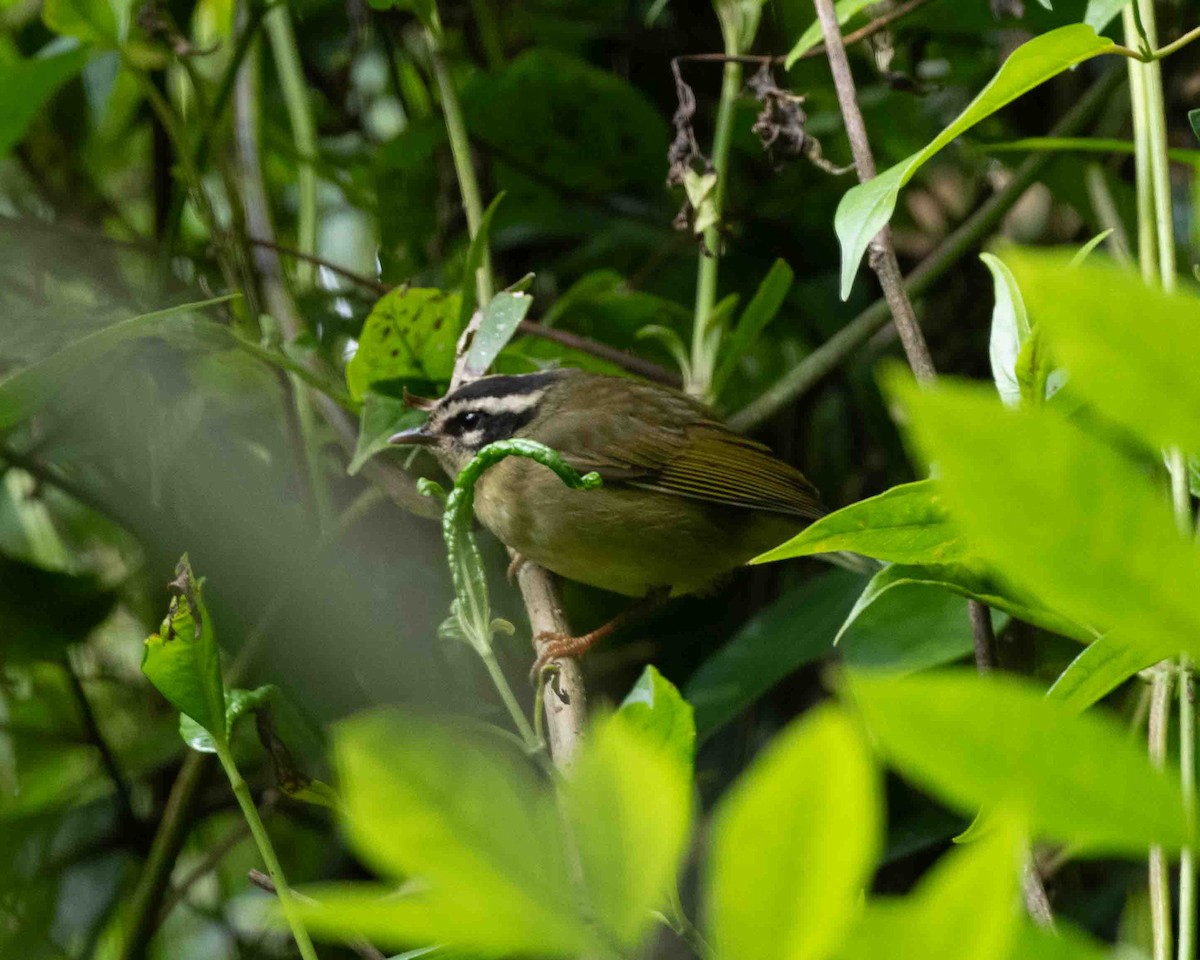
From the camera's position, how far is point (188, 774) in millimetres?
2785

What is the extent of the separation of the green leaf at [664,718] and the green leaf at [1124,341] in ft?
2.20

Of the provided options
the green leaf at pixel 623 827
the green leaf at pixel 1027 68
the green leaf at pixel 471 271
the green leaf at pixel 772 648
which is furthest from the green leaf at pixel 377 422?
the green leaf at pixel 623 827

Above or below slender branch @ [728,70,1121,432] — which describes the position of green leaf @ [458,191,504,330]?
above

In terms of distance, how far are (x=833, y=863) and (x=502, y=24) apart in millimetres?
3506

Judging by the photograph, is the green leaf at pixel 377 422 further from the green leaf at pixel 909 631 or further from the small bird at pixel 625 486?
the green leaf at pixel 909 631

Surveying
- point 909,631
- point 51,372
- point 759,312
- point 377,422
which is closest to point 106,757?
point 377,422

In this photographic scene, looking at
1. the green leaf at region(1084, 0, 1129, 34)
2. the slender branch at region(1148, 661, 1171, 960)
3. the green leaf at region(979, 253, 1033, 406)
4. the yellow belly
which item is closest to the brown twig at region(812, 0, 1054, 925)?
the green leaf at region(979, 253, 1033, 406)

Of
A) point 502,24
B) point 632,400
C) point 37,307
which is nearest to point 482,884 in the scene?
point 632,400

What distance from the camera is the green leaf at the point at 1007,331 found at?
1425 millimetres

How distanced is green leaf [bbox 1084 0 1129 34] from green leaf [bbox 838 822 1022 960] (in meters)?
1.67

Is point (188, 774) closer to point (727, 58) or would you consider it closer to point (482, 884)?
point (727, 58)

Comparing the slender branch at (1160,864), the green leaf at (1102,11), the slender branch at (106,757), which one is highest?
the green leaf at (1102,11)

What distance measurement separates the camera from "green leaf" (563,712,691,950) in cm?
40

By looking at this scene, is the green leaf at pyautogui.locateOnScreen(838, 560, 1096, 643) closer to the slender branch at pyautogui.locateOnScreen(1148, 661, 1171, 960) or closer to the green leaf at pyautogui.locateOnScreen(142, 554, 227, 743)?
the slender branch at pyautogui.locateOnScreen(1148, 661, 1171, 960)
